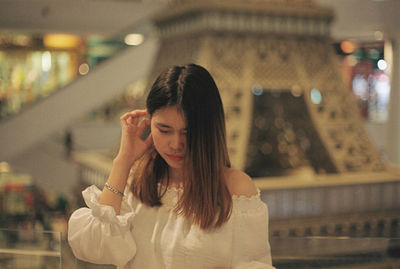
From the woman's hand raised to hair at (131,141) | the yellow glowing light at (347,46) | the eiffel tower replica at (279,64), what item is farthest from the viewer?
the yellow glowing light at (347,46)

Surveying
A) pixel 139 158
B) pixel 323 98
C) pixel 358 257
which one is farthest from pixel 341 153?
pixel 139 158

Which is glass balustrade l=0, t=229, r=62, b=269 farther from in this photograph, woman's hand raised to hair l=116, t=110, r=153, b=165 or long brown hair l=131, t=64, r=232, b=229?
long brown hair l=131, t=64, r=232, b=229

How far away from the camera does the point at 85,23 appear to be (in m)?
6.98

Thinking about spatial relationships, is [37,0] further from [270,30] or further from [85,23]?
[270,30]

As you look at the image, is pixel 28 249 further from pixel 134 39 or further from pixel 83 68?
pixel 83 68

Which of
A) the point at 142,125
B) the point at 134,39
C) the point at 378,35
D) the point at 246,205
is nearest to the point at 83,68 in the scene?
the point at 134,39

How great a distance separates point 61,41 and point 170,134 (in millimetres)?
8288

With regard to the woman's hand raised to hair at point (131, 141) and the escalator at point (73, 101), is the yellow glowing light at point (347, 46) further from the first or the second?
the woman's hand raised to hair at point (131, 141)

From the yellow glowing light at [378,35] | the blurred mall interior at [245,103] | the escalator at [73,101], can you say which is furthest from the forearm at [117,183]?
the yellow glowing light at [378,35]

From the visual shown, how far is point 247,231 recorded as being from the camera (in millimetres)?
987

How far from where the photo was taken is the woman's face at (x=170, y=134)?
0.99m

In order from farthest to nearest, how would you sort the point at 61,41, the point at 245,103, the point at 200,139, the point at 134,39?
the point at 61,41 < the point at 134,39 < the point at 245,103 < the point at 200,139

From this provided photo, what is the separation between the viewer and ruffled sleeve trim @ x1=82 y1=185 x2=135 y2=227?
40.0 inches

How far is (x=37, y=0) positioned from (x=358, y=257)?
20.3 feet
